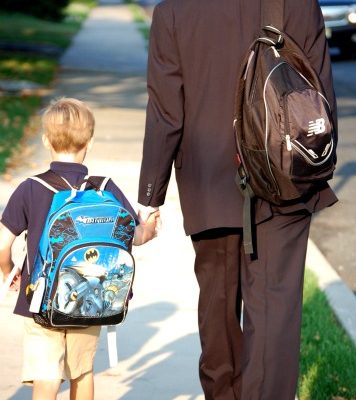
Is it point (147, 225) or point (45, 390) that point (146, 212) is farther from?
point (45, 390)

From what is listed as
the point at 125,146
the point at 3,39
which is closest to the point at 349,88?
the point at 125,146

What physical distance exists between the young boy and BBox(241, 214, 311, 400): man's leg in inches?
17.3

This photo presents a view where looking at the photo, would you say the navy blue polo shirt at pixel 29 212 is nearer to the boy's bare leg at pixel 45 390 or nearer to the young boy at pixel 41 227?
the young boy at pixel 41 227

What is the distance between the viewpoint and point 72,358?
4156 mm

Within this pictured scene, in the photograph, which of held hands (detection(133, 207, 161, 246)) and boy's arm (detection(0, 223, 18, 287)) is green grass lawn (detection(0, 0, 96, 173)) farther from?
boy's arm (detection(0, 223, 18, 287))

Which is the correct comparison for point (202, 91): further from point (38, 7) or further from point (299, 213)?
point (38, 7)

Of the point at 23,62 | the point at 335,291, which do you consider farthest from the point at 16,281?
the point at 23,62

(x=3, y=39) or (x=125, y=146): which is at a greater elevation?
(x=125, y=146)

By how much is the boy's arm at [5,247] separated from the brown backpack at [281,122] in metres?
0.84

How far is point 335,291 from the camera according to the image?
6.81m

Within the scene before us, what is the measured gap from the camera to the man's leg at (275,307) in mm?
4133

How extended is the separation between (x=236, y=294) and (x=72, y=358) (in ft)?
2.27

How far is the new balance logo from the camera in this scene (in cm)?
385

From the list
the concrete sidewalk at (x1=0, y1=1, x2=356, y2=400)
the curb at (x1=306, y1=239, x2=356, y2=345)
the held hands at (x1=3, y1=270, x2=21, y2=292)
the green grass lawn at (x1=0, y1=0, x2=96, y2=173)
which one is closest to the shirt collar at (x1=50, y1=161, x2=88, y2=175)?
the held hands at (x1=3, y1=270, x2=21, y2=292)
